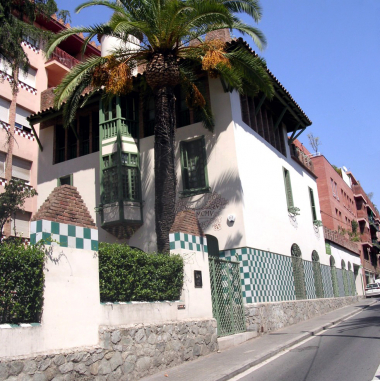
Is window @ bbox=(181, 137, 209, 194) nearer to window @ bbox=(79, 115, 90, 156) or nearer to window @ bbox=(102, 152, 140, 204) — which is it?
window @ bbox=(102, 152, 140, 204)

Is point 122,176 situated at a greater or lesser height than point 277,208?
greater

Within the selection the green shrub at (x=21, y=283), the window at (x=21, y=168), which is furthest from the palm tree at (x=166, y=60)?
the window at (x=21, y=168)

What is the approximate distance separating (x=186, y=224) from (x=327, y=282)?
16.4 m

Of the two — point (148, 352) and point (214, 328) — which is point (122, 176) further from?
point (148, 352)

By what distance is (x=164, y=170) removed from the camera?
41.6 ft

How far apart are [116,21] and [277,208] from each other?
976 cm

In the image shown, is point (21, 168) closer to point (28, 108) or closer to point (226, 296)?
point (28, 108)

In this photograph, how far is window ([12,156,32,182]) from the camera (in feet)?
80.4

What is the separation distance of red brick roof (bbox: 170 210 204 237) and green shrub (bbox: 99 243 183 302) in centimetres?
72

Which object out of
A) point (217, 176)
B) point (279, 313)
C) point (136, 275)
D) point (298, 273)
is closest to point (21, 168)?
point (217, 176)

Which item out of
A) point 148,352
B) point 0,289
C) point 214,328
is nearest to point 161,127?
point 214,328

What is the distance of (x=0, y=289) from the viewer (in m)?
6.05

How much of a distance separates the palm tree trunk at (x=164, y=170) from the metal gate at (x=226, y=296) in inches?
60.5

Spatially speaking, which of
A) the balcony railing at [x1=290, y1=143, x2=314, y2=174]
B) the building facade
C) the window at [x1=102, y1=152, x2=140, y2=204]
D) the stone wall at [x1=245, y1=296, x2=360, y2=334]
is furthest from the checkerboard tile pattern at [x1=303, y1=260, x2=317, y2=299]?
the window at [x1=102, y1=152, x2=140, y2=204]
